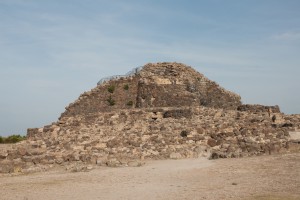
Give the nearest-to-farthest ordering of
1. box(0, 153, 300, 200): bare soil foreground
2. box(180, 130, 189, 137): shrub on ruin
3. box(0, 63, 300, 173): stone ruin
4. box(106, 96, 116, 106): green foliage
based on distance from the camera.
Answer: box(0, 153, 300, 200): bare soil foreground → box(0, 63, 300, 173): stone ruin → box(180, 130, 189, 137): shrub on ruin → box(106, 96, 116, 106): green foliage

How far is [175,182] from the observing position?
946cm

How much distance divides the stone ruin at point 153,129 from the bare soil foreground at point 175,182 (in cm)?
112

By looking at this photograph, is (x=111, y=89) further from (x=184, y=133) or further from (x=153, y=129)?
(x=184, y=133)

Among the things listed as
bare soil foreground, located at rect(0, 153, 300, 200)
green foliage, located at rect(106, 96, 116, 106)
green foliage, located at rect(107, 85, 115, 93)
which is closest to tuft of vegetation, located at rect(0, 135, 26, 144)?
green foliage, located at rect(106, 96, 116, 106)

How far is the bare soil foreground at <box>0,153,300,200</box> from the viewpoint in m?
8.06

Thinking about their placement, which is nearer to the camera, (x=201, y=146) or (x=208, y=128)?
(x=201, y=146)

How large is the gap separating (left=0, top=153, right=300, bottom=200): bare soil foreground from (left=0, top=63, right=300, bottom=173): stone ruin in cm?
112

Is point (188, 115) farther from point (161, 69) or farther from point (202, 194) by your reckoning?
point (202, 194)

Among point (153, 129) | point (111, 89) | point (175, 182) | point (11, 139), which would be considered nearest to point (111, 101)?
point (111, 89)

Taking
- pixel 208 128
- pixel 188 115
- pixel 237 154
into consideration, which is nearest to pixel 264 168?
pixel 237 154

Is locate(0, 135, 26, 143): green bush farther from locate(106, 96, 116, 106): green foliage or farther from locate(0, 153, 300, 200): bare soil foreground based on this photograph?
locate(0, 153, 300, 200): bare soil foreground

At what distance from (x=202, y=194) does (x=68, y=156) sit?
648cm

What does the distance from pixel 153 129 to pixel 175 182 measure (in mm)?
7480

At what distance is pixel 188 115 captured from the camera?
61.9 feet
